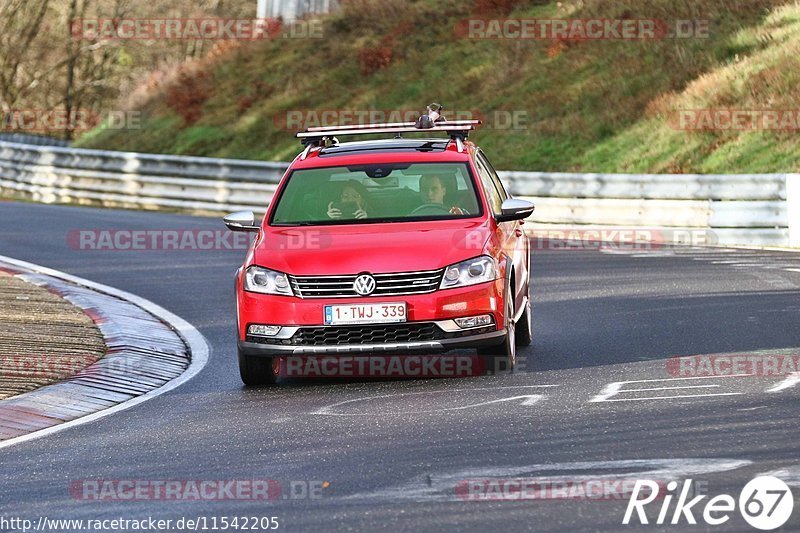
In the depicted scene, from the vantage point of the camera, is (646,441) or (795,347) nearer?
(646,441)

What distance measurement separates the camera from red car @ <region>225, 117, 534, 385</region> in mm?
10633

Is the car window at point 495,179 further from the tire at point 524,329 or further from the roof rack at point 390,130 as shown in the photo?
the tire at point 524,329

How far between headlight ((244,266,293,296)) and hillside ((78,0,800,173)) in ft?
54.0

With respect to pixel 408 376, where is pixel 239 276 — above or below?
above

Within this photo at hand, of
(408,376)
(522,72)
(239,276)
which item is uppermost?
(522,72)

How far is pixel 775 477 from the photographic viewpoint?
23.0 ft

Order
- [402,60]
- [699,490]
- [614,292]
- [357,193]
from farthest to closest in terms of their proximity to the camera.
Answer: [402,60] < [614,292] < [357,193] < [699,490]

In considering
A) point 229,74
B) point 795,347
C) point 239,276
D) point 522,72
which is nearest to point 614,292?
point 795,347

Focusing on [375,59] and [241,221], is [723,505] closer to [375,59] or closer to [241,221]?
[241,221]

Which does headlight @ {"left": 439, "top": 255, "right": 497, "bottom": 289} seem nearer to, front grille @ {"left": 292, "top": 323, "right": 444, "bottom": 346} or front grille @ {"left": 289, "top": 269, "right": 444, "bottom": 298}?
front grille @ {"left": 289, "top": 269, "right": 444, "bottom": 298}

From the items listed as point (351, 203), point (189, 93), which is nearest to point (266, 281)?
point (351, 203)

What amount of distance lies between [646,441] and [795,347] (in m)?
4.15

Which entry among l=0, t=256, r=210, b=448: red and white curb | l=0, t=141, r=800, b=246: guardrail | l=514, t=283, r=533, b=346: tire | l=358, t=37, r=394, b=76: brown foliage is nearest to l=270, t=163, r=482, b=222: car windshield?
l=514, t=283, r=533, b=346: tire

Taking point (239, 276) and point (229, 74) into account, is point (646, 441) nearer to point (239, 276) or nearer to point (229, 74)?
point (239, 276)
